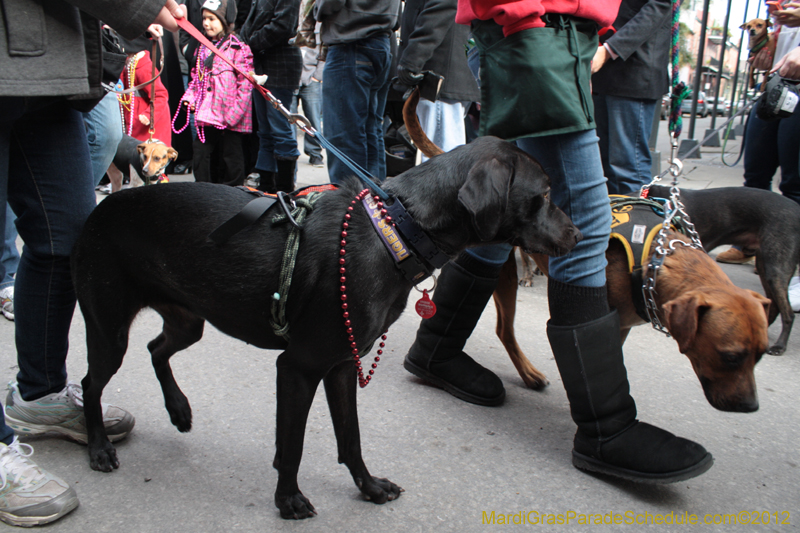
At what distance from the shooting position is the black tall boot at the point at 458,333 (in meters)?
2.64

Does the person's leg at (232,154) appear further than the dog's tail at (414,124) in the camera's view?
Yes

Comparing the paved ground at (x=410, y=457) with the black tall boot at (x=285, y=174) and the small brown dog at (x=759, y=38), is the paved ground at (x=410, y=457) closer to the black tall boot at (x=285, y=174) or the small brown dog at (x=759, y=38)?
the small brown dog at (x=759, y=38)

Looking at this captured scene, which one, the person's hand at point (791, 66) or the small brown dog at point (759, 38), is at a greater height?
the small brown dog at point (759, 38)

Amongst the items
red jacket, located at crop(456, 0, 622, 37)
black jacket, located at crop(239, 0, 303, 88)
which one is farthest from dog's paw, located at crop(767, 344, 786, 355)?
black jacket, located at crop(239, 0, 303, 88)

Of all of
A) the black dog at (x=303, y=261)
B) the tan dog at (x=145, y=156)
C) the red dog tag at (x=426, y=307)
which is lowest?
the tan dog at (x=145, y=156)

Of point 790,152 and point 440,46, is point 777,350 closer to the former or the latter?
point 790,152

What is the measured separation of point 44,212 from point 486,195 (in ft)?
4.96

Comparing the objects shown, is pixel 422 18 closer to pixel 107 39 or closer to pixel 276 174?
pixel 107 39

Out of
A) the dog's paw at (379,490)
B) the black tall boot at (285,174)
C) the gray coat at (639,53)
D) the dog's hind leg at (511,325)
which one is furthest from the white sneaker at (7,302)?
the gray coat at (639,53)

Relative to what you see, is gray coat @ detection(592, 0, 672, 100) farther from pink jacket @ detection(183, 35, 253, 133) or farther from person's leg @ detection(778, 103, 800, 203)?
pink jacket @ detection(183, 35, 253, 133)

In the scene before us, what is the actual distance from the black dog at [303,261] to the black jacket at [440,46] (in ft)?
8.05

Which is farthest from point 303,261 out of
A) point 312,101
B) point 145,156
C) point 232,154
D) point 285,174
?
point 312,101

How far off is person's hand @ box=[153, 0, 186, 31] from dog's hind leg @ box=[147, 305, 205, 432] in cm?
105

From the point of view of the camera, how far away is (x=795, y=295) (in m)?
4.00
